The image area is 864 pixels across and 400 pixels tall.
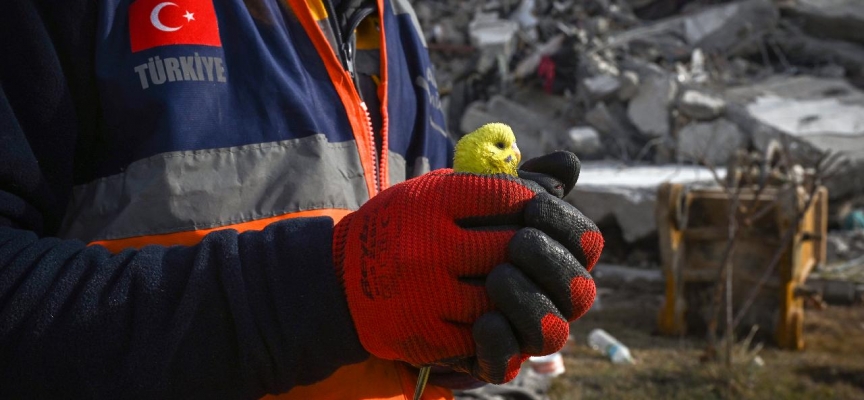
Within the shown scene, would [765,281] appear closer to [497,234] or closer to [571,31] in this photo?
[497,234]

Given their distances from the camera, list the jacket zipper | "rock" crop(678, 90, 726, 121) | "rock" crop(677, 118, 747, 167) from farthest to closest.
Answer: "rock" crop(678, 90, 726, 121)
"rock" crop(677, 118, 747, 167)
the jacket zipper

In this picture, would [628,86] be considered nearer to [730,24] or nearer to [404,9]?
[730,24]

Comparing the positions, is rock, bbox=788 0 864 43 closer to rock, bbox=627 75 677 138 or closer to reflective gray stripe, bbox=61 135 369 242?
rock, bbox=627 75 677 138

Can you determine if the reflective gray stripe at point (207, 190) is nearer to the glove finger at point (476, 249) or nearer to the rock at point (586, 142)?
the glove finger at point (476, 249)

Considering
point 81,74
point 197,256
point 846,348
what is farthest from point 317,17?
point 846,348

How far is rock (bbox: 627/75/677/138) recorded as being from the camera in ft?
29.1

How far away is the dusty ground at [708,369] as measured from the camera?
13.4 ft

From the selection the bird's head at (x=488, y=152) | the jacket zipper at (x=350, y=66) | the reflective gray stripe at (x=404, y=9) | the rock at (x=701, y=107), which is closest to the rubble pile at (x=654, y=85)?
the rock at (x=701, y=107)

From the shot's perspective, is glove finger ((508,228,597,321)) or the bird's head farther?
the bird's head

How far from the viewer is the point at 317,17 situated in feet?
4.52

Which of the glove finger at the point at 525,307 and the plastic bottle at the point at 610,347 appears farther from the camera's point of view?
the plastic bottle at the point at 610,347

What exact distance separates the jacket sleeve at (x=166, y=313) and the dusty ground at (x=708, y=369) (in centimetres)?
336

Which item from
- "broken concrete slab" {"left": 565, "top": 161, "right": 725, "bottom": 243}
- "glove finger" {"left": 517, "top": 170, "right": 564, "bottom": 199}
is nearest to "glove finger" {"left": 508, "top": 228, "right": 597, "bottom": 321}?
"glove finger" {"left": 517, "top": 170, "right": 564, "bottom": 199}

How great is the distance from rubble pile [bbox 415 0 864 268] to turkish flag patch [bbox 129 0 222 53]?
618 cm
